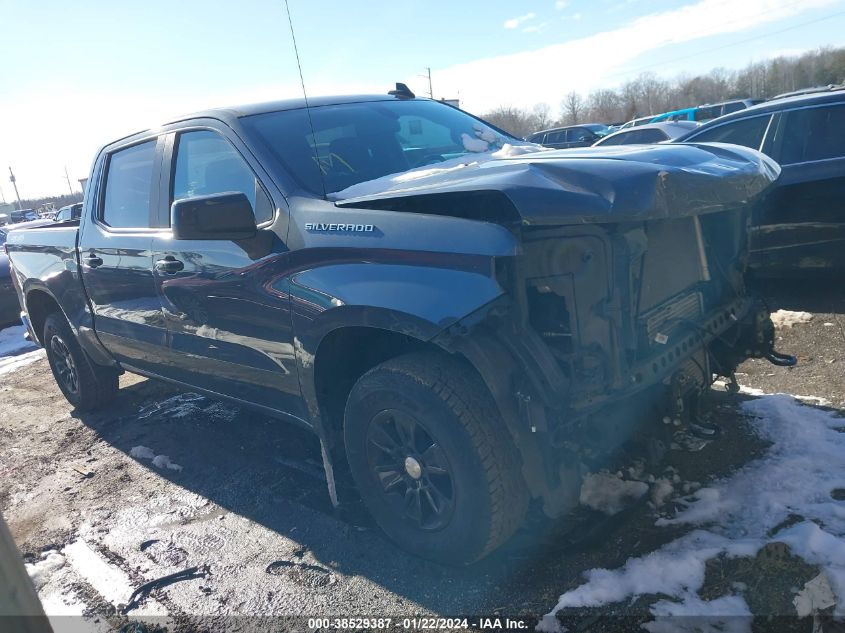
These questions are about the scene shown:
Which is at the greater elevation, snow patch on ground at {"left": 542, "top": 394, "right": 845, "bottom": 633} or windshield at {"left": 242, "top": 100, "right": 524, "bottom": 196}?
windshield at {"left": 242, "top": 100, "right": 524, "bottom": 196}

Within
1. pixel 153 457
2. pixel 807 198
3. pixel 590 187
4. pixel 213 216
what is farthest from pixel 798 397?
pixel 153 457

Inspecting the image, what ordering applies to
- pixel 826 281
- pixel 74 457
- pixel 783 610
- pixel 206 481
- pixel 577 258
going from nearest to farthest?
1. pixel 783 610
2. pixel 577 258
3. pixel 206 481
4. pixel 74 457
5. pixel 826 281

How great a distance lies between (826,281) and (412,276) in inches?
191

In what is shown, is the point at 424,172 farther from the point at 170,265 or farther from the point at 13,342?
the point at 13,342

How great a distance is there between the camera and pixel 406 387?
2.57 m

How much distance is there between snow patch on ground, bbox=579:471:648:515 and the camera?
9.58ft

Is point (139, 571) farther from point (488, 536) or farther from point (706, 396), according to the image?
point (706, 396)

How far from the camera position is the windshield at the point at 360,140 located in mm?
3192

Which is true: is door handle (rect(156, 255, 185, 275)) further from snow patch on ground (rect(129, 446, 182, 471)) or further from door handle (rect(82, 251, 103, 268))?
snow patch on ground (rect(129, 446, 182, 471))

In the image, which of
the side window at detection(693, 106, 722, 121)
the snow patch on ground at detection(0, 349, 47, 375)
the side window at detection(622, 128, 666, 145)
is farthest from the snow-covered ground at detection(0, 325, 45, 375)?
the side window at detection(693, 106, 722, 121)

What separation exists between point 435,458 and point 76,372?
3.97 m

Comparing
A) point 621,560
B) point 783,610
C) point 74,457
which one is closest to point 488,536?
point 621,560

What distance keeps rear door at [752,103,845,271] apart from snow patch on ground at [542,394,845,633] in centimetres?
231

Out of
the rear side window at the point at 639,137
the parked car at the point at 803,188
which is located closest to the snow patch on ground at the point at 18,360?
the parked car at the point at 803,188
